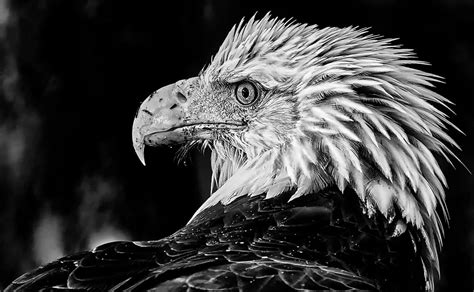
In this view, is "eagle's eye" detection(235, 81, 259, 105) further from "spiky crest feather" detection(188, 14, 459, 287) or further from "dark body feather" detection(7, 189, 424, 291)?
"dark body feather" detection(7, 189, 424, 291)

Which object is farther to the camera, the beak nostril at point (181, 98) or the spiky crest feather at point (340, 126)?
the beak nostril at point (181, 98)

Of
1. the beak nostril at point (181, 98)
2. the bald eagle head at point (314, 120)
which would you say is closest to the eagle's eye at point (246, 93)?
the bald eagle head at point (314, 120)

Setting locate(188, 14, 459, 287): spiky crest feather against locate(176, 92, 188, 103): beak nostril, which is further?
locate(176, 92, 188, 103): beak nostril

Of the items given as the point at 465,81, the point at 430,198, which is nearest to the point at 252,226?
the point at 430,198

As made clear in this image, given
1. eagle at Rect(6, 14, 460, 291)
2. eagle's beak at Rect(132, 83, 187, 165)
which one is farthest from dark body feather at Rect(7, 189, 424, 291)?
eagle's beak at Rect(132, 83, 187, 165)

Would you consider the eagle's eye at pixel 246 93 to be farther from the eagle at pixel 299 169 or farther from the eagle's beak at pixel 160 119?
the eagle's beak at pixel 160 119

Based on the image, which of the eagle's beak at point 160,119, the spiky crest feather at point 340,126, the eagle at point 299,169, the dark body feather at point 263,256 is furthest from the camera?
the eagle's beak at point 160,119

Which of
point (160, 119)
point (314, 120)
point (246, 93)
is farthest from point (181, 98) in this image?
point (314, 120)

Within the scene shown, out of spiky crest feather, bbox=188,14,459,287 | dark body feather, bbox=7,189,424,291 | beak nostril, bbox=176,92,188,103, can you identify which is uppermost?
beak nostril, bbox=176,92,188,103
